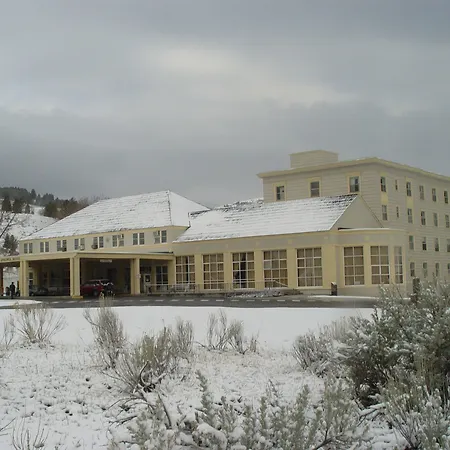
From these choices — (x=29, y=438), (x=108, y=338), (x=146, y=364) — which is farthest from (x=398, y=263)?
(x=29, y=438)

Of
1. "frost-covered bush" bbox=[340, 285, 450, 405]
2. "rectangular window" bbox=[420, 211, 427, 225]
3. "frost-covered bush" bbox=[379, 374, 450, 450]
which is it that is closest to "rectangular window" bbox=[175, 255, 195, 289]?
"rectangular window" bbox=[420, 211, 427, 225]

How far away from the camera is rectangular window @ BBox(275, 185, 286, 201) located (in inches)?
2157

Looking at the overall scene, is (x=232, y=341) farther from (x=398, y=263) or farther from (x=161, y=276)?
(x=161, y=276)

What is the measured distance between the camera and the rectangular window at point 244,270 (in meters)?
44.7

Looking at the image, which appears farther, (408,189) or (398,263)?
(408,189)

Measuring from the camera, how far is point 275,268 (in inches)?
1714

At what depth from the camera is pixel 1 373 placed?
12.3m

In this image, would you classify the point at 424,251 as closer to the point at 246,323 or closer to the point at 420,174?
the point at 420,174

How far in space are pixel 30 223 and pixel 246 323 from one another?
14897 cm

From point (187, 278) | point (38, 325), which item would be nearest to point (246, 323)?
point (38, 325)

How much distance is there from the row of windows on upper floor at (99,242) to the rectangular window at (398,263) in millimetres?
18524

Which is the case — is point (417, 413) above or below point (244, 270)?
below

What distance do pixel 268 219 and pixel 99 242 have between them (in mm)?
17520

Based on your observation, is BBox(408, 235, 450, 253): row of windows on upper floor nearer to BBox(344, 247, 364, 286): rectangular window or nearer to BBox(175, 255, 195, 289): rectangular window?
BBox(344, 247, 364, 286): rectangular window
